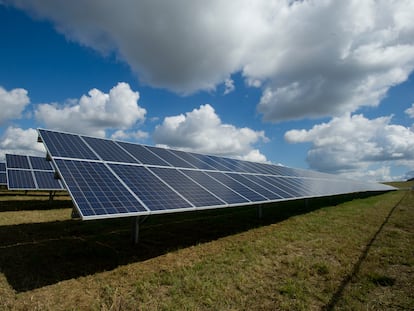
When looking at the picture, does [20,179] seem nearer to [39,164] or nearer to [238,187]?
[39,164]

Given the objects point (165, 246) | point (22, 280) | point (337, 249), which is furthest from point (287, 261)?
point (22, 280)

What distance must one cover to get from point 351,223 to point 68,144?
15.0 m

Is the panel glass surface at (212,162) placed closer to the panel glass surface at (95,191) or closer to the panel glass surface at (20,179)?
the panel glass surface at (95,191)

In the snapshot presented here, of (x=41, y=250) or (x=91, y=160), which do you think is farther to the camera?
(x=91, y=160)

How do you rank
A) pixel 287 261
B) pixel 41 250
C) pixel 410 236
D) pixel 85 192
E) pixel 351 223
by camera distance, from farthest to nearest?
pixel 351 223
pixel 410 236
pixel 41 250
pixel 287 261
pixel 85 192

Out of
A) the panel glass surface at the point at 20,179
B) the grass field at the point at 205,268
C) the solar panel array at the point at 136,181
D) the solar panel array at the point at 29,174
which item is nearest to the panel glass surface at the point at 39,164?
the solar panel array at the point at 29,174

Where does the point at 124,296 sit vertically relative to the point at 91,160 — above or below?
below

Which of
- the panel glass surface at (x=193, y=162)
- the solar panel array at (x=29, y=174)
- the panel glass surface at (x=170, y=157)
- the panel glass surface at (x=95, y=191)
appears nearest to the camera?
the panel glass surface at (x=95, y=191)

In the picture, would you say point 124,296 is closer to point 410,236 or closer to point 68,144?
point 68,144

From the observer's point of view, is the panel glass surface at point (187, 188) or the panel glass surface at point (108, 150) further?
the panel glass surface at point (108, 150)

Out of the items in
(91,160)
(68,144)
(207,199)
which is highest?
(68,144)

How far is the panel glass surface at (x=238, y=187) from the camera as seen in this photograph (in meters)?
12.1

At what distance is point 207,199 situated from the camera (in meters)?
9.92

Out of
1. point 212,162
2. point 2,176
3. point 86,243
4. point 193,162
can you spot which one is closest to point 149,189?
point 86,243
